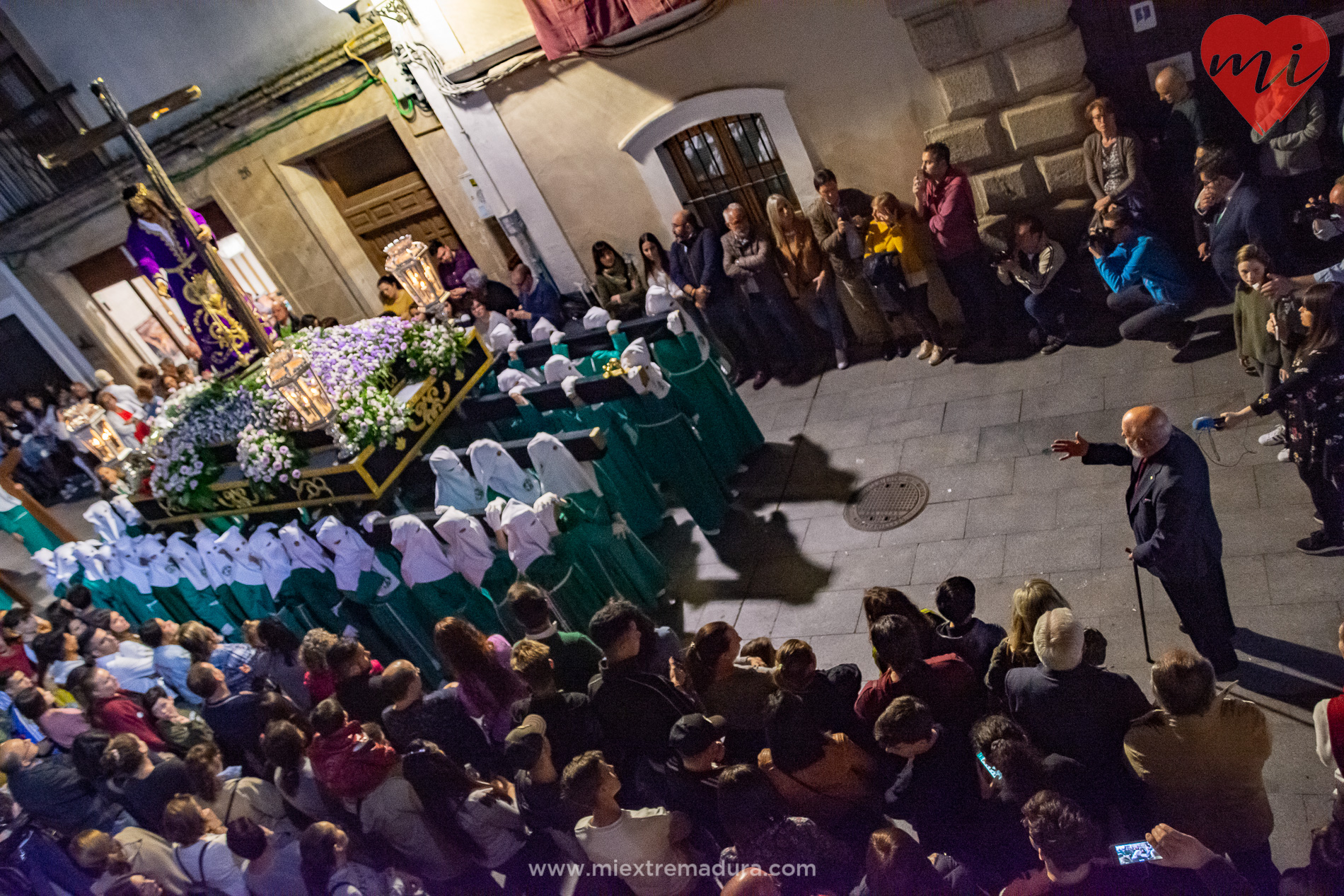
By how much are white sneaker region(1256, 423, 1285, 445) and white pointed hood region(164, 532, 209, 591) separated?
8325mm

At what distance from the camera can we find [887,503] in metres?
7.29

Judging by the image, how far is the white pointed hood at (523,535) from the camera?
647 cm

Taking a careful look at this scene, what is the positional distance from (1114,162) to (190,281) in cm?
729

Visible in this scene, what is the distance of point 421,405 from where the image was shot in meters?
8.19

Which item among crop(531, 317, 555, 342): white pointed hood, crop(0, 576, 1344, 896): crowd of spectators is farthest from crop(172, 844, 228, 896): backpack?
crop(531, 317, 555, 342): white pointed hood

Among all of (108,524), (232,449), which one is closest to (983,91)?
(232,449)

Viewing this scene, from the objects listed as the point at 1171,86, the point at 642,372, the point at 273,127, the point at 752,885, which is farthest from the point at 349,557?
the point at 273,127

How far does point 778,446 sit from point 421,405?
3.26 meters

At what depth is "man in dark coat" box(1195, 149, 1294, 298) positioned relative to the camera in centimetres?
650

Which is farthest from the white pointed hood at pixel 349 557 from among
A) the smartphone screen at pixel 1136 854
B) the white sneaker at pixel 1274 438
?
the white sneaker at pixel 1274 438

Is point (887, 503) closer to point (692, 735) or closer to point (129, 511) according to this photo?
point (692, 735)

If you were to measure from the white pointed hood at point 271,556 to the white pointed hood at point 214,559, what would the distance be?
449 mm

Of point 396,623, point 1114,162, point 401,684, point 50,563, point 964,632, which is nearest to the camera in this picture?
point 964,632

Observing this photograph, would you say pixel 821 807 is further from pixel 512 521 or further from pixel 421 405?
pixel 421 405
